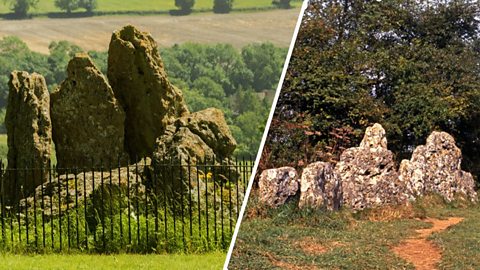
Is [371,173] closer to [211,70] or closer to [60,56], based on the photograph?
[211,70]

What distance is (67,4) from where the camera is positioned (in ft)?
194

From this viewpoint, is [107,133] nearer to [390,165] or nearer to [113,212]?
[113,212]

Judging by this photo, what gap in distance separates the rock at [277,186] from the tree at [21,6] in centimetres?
5481

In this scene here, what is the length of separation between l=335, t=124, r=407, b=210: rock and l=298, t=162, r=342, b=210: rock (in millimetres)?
260

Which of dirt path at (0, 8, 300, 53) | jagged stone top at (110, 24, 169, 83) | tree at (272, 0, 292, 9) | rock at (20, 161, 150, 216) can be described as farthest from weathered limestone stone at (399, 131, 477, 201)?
tree at (272, 0, 292, 9)

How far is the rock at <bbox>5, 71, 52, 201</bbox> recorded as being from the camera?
11.7m

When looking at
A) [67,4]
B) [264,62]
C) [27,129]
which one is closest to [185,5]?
[67,4]

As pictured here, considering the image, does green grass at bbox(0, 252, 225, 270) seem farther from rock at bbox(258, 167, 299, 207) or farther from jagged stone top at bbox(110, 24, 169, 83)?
jagged stone top at bbox(110, 24, 169, 83)

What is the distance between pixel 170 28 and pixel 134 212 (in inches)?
1820

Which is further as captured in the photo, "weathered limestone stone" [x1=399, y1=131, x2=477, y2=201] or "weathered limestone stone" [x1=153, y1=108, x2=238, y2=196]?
"weathered limestone stone" [x1=153, y1=108, x2=238, y2=196]

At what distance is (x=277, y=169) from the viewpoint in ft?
23.4

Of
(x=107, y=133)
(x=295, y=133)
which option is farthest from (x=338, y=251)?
(x=107, y=133)

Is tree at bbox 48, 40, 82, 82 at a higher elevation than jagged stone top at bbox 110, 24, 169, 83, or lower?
lower

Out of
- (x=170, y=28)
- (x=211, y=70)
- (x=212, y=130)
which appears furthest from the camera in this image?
(x=170, y=28)
